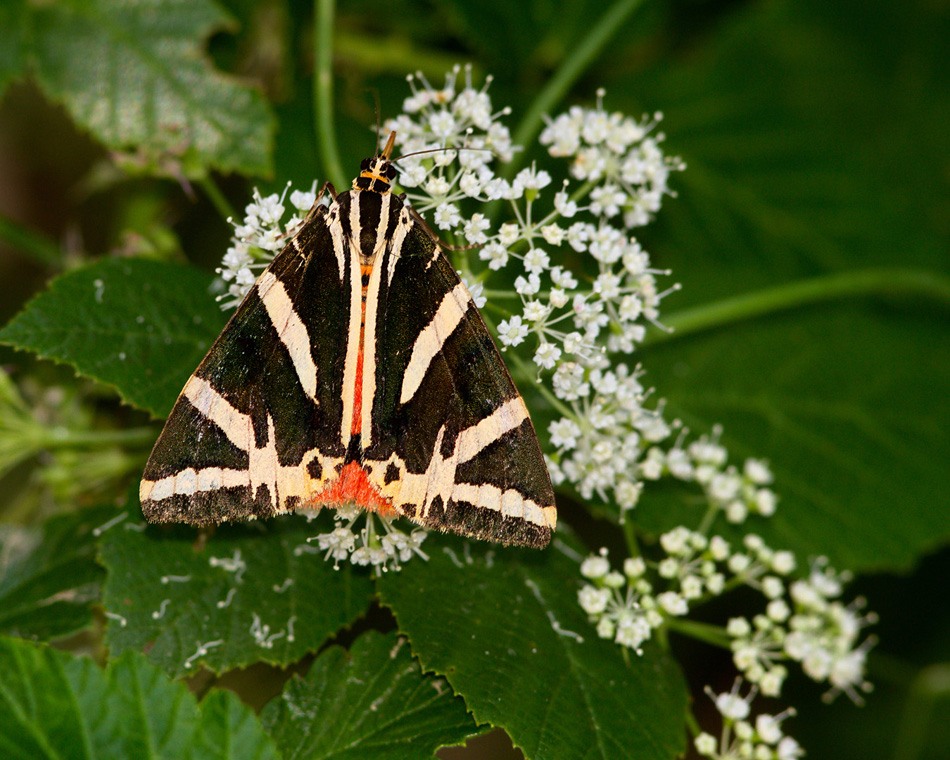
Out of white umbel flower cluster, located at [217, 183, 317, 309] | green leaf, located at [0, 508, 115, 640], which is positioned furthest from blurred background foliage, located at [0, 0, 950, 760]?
white umbel flower cluster, located at [217, 183, 317, 309]

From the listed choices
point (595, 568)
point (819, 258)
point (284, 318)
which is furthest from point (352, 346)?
point (819, 258)

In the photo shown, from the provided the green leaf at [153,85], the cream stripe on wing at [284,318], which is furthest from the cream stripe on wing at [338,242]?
the green leaf at [153,85]

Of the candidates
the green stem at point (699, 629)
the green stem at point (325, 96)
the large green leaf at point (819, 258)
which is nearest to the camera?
the green stem at point (699, 629)

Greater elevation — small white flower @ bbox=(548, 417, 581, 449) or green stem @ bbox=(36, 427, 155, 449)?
green stem @ bbox=(36, 427, 155, 449)

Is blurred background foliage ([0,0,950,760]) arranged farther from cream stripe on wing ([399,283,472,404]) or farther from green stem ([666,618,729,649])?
cream stripe on wing ([399,283,472,404])

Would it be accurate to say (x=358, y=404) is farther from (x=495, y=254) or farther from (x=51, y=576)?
(x=51, y=576)

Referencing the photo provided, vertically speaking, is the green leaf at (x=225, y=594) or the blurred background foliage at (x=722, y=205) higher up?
the blurred background foliage at (x=722, y=205)

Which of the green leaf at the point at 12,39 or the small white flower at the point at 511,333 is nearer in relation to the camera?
the small white flower at the point at 511,333

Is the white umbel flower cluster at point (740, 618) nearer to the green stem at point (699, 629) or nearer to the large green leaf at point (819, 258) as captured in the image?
the green stem at point (699, 629)
